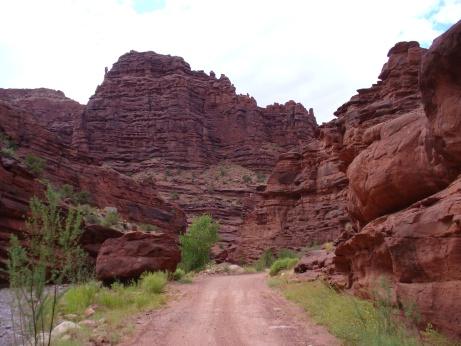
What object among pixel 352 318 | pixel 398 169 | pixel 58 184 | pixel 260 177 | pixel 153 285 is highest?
pixel 260 177

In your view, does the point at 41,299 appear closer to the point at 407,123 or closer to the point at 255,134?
the point at 407,123

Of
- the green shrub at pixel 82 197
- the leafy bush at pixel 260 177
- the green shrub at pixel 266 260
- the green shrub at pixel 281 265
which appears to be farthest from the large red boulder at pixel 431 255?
the leafy bush at pixel 260 177

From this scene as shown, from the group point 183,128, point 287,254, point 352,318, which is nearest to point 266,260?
point 287,254

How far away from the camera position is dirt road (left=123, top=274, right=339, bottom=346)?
9.25 metres

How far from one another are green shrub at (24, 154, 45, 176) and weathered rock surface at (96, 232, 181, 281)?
633 inches

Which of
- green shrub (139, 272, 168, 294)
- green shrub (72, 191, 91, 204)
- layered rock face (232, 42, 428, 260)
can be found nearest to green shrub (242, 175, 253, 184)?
layered rock face (232, 42, 428, 260)

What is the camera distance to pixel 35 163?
37.2 metres

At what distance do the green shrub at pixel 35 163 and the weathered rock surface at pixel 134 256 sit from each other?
16081 millimetres

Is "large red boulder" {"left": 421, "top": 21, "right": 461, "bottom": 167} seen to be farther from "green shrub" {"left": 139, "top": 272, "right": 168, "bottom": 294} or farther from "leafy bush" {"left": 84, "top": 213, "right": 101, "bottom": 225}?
"leafy bush" {"left": 84, "top": 213, "right": 101, "bottom": 225}

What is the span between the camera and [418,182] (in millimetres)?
9703

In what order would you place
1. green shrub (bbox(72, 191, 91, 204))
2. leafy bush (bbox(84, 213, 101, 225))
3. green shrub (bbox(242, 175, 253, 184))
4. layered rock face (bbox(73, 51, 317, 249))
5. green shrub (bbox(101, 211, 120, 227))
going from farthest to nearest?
layered rock face (bbox(73, 51, 317, 249)), green shrub (bbox(242, 175, 253, 184)), green shrub (bbox(72, 191, 91, 204)), green shrub (bbox(101, 211, 120, 227)), leafy bush (bbox(84, 213, 101, 225))

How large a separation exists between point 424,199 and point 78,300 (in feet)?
36.7

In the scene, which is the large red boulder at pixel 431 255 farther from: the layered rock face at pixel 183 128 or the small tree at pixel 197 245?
the layered rock face at pixel 183 128

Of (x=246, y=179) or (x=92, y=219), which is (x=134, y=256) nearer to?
(x=92, y=219)
